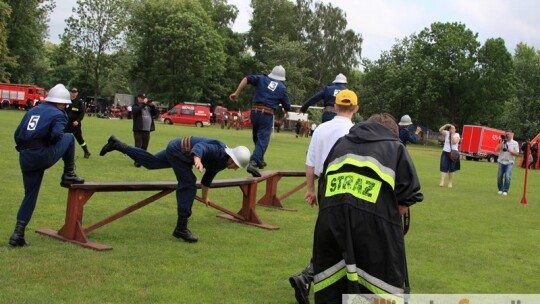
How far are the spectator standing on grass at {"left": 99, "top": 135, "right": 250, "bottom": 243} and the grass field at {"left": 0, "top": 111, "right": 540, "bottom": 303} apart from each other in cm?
60

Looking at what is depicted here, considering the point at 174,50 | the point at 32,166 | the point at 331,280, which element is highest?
the point at 174,50

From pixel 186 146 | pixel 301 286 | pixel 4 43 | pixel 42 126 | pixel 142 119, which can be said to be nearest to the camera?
pixel 301 286

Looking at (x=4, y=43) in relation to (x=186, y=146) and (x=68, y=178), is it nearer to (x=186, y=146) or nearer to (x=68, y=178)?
(x=68, y=178)

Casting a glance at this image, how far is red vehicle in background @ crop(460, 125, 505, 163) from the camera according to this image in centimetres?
4491

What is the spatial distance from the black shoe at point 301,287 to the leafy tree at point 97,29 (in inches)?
2710

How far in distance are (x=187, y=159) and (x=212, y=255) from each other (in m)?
1.40

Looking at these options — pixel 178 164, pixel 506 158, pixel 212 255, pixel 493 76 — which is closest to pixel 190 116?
pixel 493 76

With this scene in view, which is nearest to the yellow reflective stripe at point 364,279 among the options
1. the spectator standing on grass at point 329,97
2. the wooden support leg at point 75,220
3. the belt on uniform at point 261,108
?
the wooden support leg at point 75,220

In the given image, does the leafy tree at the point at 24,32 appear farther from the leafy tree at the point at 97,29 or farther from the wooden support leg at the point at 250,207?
the wooden support leg at the point at 250,207

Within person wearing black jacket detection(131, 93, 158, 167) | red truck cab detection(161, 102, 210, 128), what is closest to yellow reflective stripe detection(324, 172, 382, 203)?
person wearing black jacket detection(131, 93, 158, 167)

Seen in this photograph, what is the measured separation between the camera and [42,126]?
7.34 metres

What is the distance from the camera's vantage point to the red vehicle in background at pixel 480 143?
44.9 m

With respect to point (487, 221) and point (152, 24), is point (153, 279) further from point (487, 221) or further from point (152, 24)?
point (152, 24)

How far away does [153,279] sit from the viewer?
6.59 m
